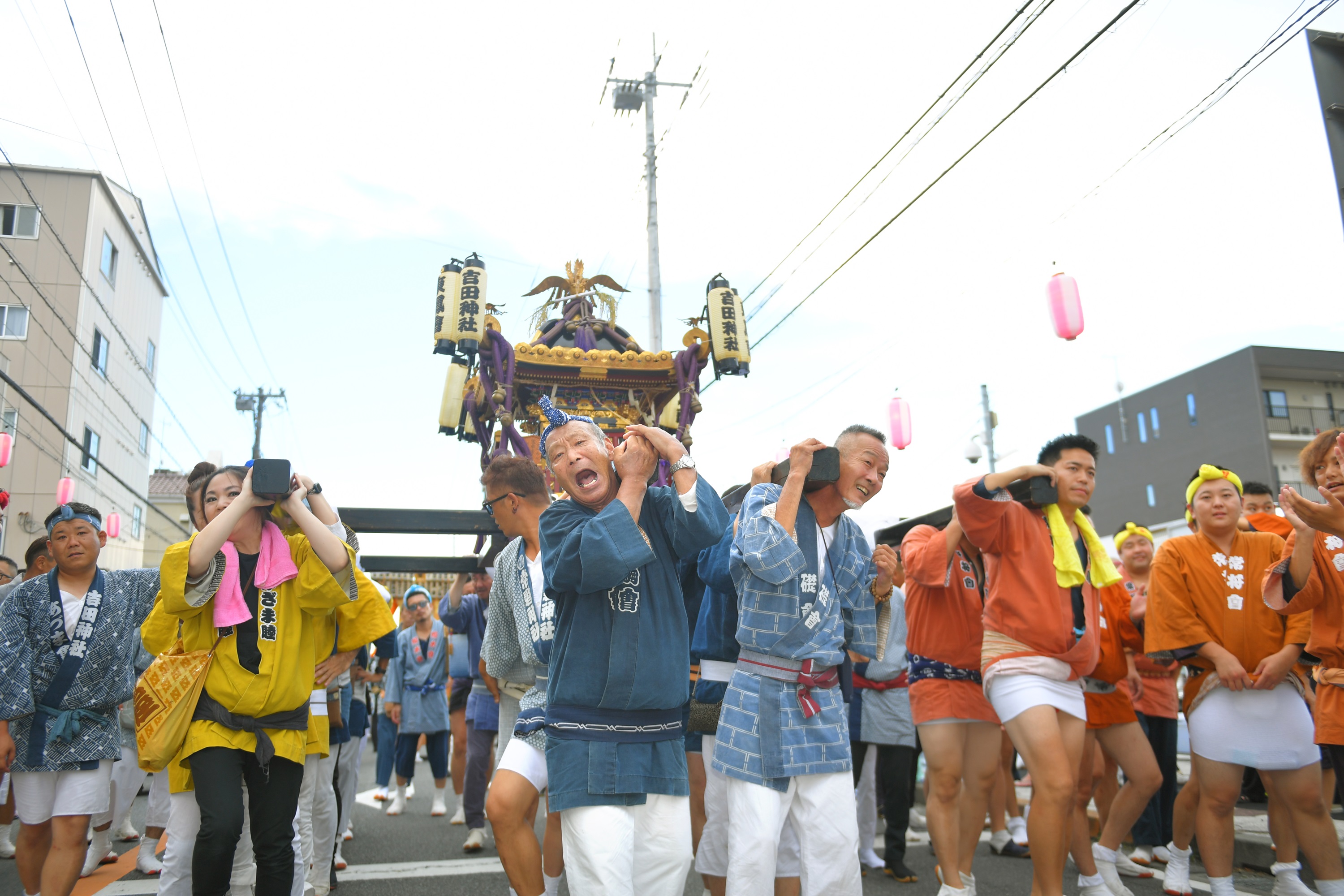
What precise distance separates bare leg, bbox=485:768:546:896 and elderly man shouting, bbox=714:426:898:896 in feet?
2.47

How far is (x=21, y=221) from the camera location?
23.3 m

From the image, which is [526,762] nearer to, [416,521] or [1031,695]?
[1031,695]

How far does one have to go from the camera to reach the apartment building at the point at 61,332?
2194 cm

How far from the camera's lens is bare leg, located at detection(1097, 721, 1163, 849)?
4547 mm

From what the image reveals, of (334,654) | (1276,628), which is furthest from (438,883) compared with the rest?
(1276,628)

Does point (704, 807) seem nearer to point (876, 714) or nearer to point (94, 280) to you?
point (876, 714)

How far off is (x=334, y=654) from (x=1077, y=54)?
21.6 ft

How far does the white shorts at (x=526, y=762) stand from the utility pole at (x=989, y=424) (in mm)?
22008

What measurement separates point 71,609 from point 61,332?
22.9 m

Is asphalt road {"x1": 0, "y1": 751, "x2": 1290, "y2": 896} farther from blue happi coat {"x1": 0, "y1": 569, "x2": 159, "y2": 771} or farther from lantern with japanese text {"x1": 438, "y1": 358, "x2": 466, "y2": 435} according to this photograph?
lantern with japanese text {"x1": 438, "y1": 358, "x2": 466, "y2": 435}

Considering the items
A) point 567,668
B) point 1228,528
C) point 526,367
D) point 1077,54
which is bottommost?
point 567,668

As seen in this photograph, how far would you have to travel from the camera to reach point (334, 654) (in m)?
4.00

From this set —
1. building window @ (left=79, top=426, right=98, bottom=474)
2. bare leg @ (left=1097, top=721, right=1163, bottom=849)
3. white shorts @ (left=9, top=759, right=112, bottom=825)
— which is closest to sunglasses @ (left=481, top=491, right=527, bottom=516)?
white shorts @ (left=9, top=759, right=112, bottom=825)

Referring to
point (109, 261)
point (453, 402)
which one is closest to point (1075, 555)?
point (453, 402)
